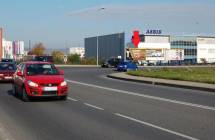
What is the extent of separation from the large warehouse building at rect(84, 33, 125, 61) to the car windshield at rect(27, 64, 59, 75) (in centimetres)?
10782

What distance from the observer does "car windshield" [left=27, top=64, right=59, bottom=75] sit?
18903 mm

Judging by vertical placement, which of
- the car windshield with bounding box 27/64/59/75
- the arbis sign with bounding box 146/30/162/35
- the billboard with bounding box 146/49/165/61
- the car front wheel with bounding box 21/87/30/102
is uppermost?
the arbis sign with bounding box 146/30/162/35

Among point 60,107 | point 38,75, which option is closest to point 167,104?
point 60,107

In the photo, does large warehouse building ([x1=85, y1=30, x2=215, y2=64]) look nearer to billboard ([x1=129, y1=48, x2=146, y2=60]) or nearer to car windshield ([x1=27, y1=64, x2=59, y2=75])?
billboard ([x1=129, y1=48, x2=146, y2=60])

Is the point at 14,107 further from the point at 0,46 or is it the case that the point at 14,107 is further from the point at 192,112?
the point at 0,46

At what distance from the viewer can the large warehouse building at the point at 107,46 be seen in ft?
443

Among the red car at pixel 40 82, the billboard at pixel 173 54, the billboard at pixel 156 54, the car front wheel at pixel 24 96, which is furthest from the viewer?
the billboard at pixel 173 54

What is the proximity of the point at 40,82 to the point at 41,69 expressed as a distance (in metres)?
1.51

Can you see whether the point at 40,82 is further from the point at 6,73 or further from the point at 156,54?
the point at 156,54

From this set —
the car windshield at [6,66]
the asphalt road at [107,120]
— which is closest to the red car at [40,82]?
the asphalt road at [107,120]

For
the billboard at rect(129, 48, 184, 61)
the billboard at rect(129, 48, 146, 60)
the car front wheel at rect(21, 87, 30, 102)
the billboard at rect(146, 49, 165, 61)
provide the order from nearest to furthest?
the car front wheel at rect(21, 87, 30, 102) → the billboard at rect(129, 48, 146, 60) → the billboard at rect(129, 48, 184, 61) → the billboard at rect(146, 49, 165, 61)

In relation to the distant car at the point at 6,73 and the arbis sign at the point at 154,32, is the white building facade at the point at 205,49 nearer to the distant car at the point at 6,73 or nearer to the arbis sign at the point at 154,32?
the arbis sign at the point at 154,32

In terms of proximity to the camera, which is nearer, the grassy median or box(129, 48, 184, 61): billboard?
the grassy median

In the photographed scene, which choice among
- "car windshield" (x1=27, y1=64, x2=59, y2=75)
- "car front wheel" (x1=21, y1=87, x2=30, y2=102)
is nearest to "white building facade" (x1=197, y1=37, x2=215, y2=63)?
"car windshield" (x1=27, y1=64, x2=59, y2=75)
